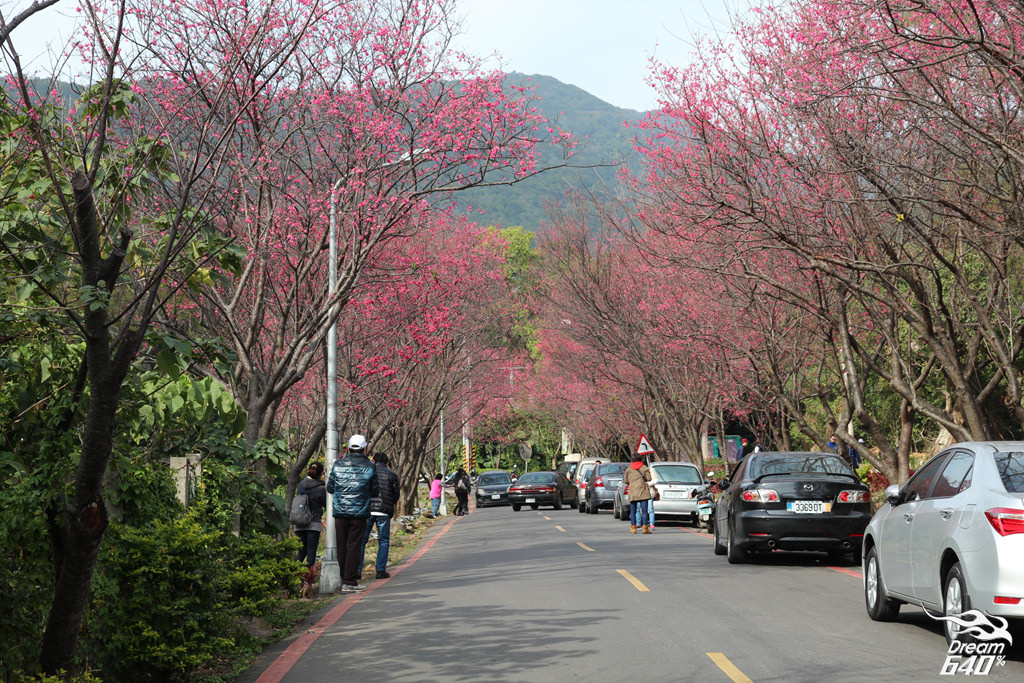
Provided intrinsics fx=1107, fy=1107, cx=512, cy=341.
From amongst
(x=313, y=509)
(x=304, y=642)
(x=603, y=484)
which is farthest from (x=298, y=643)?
(x=603, y=484)

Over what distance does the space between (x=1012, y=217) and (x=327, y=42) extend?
9.58 metres

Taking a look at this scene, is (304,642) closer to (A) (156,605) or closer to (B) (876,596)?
(A) (156,605)

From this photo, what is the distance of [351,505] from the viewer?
14320mm

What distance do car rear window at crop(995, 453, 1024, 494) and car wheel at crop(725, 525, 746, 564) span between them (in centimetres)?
777

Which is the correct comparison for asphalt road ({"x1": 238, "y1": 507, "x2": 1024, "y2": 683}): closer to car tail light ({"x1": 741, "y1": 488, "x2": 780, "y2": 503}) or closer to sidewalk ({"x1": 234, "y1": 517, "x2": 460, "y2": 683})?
sidewalk ({"x1": 234, "y1": 517, "x2": 460, "y2": 683})

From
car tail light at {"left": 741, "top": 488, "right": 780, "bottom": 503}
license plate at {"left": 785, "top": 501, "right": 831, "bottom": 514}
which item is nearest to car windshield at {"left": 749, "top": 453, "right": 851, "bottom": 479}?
car tail light at {"left": 741, "top": 488, "right": 780, "bottom": 503}

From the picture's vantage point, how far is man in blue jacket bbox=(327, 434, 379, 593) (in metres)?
14.3

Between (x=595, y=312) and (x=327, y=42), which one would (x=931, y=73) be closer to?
(x=327, y=42)

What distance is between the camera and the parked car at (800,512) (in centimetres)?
1516

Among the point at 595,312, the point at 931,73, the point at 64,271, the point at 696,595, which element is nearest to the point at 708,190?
the point at 931,73

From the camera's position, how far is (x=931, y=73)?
49.4 feet

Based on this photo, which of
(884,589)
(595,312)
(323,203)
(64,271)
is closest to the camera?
(64,271)

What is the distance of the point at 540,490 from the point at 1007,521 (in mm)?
36152

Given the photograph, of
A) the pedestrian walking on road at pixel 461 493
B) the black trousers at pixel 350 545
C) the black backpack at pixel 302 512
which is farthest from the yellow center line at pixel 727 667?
the pedestrian walking on road at pixel 461 493
